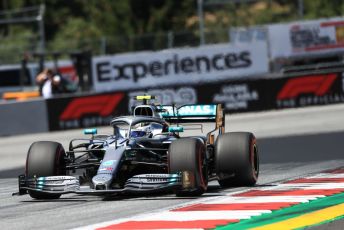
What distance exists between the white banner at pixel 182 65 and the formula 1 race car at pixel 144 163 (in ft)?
75.3

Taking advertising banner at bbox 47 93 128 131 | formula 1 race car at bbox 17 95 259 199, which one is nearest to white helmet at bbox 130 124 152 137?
formula 1 race car at bbox 17 95 259 199

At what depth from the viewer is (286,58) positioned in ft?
131

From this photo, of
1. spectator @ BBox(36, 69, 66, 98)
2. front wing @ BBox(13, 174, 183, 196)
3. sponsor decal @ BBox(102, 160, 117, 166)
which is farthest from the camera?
spectator @ BBox(36, 69, 66, 98)

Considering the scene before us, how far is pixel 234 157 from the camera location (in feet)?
42.6

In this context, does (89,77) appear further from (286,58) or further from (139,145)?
(139,145)

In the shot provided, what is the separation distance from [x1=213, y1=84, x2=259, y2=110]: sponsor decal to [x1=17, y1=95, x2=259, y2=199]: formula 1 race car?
16667 millimetres

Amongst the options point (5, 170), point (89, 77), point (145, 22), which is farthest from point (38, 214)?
point (145, 22)

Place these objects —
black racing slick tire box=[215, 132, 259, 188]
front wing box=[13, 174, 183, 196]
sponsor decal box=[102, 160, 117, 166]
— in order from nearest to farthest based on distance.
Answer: front wing box=[13, 174, 183, 196] < sponsor decal box=[102, 160, 117, 166] < black racing slick tire box=[215, 132, 259, 188]

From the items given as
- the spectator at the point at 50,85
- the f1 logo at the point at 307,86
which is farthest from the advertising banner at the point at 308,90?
the spectator at the point at 50,85

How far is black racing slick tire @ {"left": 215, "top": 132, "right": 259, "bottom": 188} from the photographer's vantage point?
13.0 m

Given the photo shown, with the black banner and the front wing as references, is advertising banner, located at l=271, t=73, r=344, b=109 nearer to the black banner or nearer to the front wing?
the black banner

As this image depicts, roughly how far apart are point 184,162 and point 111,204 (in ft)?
3.11

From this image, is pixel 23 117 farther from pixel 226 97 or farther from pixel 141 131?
pixel 141 131

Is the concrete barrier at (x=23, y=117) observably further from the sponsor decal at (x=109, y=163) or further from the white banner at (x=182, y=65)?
the sponsor decal at (x=109, y=163)
